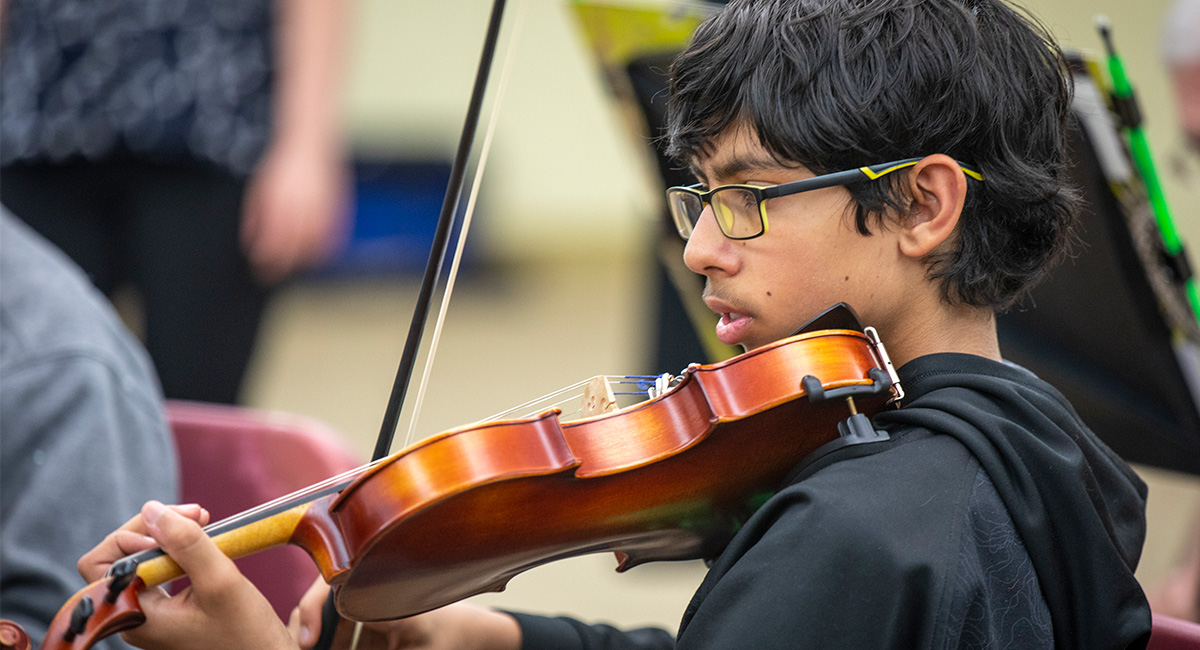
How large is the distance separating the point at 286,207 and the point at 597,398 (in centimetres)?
106

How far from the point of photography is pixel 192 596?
32.4 inches

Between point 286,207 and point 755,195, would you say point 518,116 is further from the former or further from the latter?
point 755,195

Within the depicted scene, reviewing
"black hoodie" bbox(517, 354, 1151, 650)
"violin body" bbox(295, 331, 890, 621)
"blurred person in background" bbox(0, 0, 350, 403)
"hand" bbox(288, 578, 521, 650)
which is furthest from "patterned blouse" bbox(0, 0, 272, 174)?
"black hoodie" bbox(517, 354, 1151, 650)

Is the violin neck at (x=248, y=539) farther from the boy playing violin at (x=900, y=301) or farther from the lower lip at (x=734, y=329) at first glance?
the lower lip at (x=734, y=329)

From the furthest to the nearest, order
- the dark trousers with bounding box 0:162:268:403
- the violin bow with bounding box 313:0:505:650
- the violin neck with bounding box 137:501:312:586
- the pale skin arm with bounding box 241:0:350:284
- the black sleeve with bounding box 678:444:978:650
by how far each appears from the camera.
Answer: the pale skin arm with bounding box 241:0:350:284 < the dark trousers with bounding box 0:162:268:403 < the violin bow with bounding box 313:0:505:650 < the violin neck with bounding box 137:501:312:586 < the black sleeve with bounding box 678:444:978:650

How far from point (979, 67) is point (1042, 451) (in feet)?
0.88

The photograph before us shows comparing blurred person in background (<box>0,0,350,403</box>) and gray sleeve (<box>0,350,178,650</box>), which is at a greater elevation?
blurred person in background (<box>0,0,350,403</box>)

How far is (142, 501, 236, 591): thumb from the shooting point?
0.78 meters

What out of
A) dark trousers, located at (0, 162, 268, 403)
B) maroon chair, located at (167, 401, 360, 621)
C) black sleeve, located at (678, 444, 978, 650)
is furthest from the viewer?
dark trousers, located at (0, 162, 268, 403)

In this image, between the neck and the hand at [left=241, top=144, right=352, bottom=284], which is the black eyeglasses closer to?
the neck

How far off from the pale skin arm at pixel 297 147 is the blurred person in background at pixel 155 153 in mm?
28

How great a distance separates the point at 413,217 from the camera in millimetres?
4207

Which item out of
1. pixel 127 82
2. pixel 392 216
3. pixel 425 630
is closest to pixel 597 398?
pixel 425 630

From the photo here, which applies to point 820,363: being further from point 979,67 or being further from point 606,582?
point 606,582
